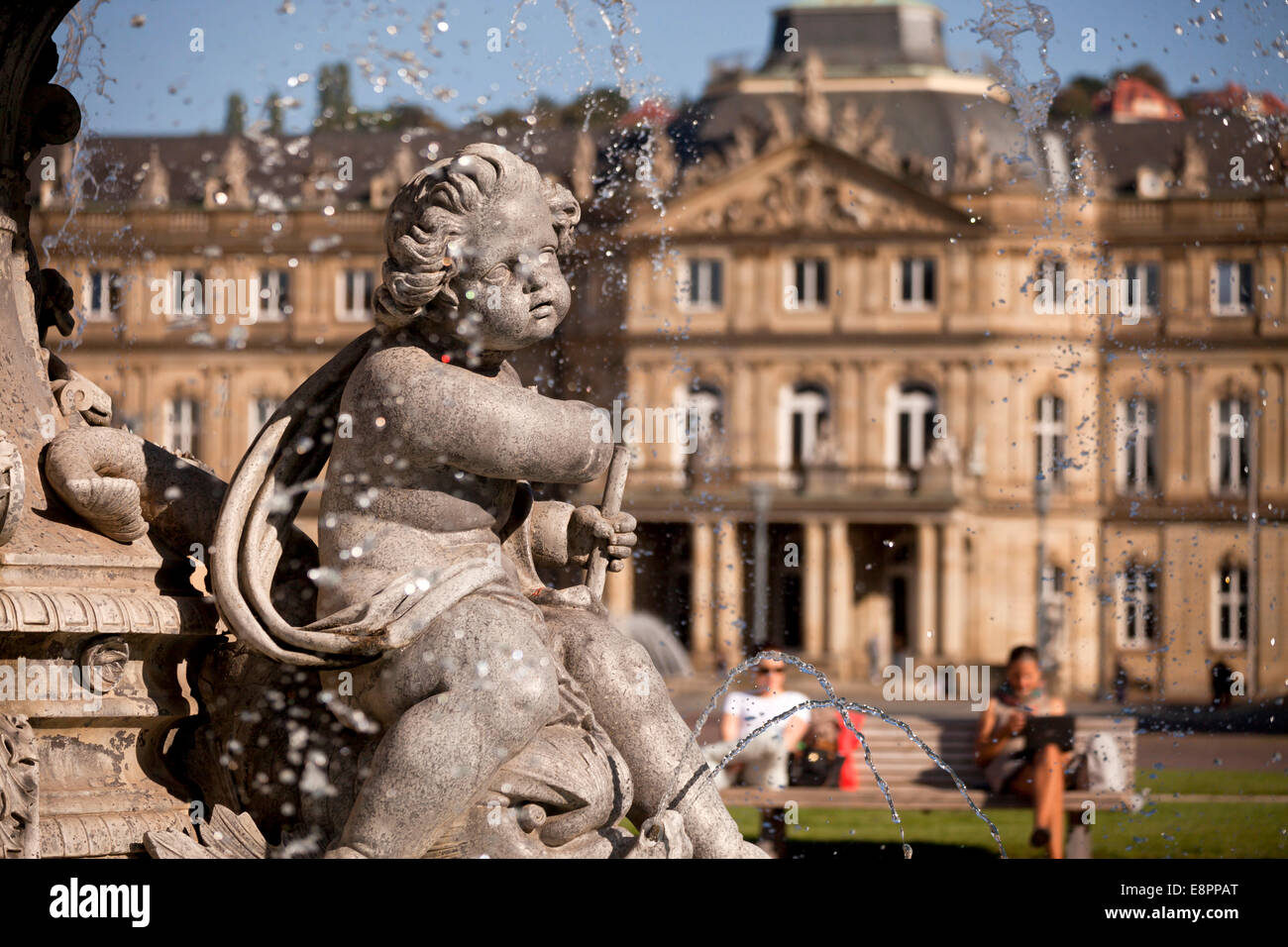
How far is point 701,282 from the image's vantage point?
2115 inches

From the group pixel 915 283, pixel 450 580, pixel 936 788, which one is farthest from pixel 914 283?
pixel 450 580

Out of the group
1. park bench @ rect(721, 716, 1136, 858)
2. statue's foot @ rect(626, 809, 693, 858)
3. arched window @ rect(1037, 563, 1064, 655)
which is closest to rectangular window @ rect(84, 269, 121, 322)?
park bench @ rect(721, 716, 1136, 858)

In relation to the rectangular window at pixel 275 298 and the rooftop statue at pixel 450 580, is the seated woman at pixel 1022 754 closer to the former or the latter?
the rooftop statue at pixel 450 580

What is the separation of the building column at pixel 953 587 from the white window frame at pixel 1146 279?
7551 mm

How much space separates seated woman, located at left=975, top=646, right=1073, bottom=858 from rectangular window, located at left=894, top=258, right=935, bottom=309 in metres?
45.3

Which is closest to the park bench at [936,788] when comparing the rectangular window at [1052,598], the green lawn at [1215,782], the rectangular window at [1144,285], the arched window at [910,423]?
the green lawn at [1215,782]

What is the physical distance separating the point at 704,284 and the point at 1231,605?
48.9 ft

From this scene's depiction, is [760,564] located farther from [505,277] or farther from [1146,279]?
[505,277]

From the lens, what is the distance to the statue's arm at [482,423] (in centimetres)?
368

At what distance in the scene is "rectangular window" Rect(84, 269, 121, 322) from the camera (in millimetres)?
22702

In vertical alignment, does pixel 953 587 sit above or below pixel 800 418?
below

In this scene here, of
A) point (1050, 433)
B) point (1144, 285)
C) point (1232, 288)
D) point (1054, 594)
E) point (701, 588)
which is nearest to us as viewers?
point (1144, 285)
